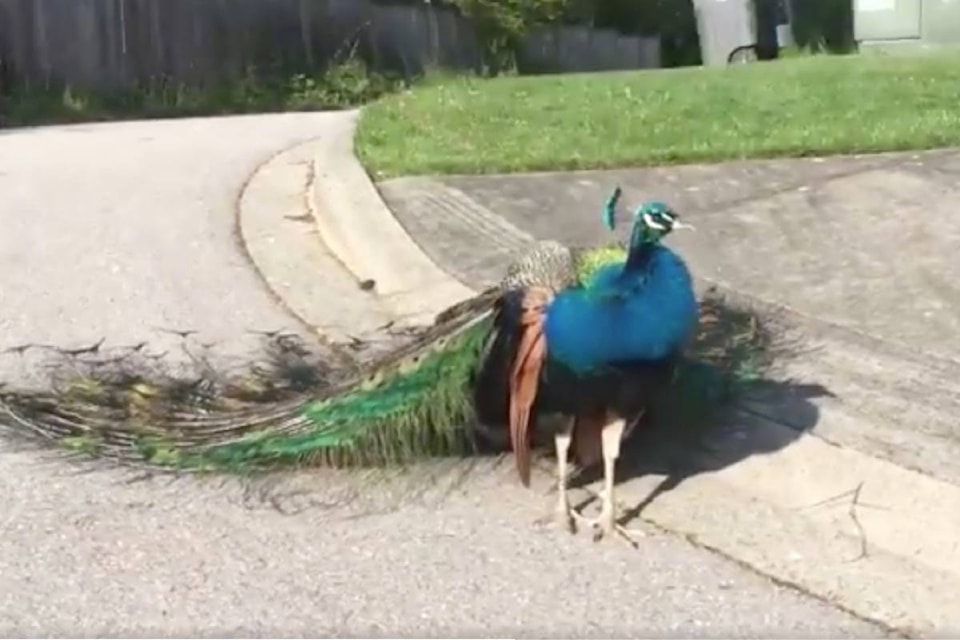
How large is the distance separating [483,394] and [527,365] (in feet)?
1.01

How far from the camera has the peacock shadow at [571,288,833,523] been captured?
5.30 meters

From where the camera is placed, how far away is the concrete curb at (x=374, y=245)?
7.29 metres

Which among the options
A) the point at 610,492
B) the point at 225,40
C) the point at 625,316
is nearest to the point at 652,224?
the point at 625,316

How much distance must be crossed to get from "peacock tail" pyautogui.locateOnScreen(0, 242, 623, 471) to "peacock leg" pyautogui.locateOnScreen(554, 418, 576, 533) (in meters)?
0.30

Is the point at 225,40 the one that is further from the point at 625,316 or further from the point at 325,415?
the point at 625,316

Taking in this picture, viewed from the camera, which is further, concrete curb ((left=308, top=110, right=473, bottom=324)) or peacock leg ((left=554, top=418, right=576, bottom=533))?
concrete curb ((left=308, top=110, right=473, bottom=324))

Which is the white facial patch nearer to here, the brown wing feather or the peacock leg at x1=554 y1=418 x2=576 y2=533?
the brown wing feather

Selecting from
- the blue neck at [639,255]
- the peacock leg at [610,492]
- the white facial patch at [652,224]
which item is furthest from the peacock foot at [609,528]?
the white facial patch at [652,224]

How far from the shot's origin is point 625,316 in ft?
15.0

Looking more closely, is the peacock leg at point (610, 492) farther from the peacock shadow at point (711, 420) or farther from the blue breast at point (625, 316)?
the blue breast at point (625, 316)

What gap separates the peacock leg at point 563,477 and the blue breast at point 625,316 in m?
0.38

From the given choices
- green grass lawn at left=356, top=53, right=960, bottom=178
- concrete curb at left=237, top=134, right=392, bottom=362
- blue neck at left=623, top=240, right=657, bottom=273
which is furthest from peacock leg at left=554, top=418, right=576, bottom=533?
green grass lawn at left=356, top=53, right=960, bottom=178

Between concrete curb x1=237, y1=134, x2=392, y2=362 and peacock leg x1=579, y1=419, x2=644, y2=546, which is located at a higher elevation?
concrete curb x1=237, y1=134, x2=392, y2=362

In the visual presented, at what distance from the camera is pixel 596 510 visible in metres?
5.07
